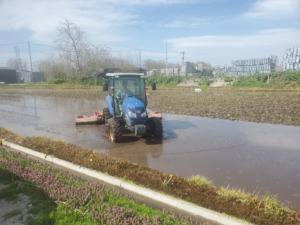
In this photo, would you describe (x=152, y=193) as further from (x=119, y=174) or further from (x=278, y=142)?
(x=278, y=142)

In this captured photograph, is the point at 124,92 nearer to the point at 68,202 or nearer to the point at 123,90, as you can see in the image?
the point at 123,90

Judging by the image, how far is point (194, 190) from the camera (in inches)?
153

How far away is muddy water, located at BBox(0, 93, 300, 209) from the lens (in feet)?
15.5

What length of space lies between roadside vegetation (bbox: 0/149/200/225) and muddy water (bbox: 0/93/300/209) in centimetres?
178

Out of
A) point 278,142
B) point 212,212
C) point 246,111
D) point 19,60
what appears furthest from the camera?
point 19,60

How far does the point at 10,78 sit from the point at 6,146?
51.3m

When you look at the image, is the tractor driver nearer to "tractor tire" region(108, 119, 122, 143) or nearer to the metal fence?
"tractor tire" region(108, 119, 122, 143)

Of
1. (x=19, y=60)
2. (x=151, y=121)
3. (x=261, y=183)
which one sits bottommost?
(x=261, y=183)

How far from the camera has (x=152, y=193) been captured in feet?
12.7

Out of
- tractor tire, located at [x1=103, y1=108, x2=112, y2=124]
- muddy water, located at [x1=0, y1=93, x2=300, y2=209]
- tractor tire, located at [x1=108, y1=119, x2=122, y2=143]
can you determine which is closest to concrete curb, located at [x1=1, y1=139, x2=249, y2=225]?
muddy water, located at [x1=0, y1=93, x2=300, y2=209]

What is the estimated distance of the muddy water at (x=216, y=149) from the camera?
471cm

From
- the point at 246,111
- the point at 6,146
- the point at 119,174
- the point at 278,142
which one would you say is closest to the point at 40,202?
the point at 119,174

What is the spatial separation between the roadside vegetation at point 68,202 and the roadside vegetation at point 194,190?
52cm

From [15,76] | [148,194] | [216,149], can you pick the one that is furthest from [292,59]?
[15,76]
